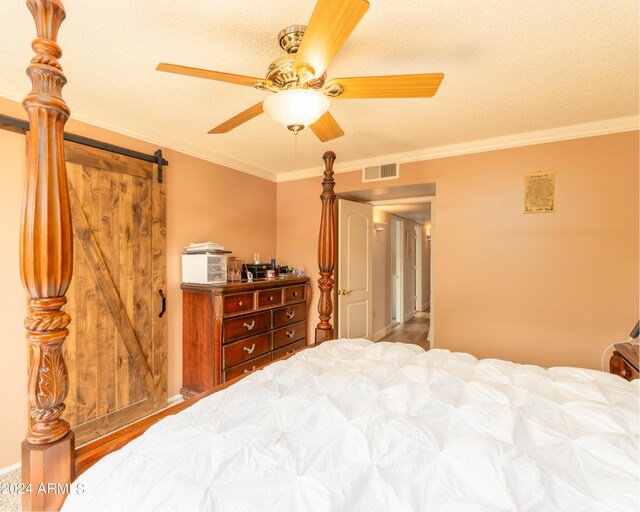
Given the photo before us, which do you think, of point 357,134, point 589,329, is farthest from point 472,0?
point 589,329

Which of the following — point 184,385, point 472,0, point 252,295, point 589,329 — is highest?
point 472,0

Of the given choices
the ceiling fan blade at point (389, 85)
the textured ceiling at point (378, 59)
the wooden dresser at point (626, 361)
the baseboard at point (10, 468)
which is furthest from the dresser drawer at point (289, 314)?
the wooden dresser at point (626, 361)

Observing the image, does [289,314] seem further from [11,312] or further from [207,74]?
[207,74]

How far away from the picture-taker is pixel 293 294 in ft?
11.5

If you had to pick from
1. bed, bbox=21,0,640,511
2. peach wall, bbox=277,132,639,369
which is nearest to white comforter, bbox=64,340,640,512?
bed, bbox=21,0,640,511

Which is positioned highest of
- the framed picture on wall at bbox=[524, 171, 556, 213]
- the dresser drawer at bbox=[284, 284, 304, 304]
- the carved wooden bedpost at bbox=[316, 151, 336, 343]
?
the framed picture on wall at bbox=[524, 171, 556, 213]

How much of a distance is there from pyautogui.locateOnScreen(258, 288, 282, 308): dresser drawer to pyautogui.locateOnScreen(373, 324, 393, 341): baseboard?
2.08m

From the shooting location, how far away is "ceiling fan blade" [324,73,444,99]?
1344mm

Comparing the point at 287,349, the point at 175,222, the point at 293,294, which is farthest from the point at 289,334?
the point at 175,222

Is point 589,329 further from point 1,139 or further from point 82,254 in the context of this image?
point 1,139

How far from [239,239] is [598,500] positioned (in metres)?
3.35

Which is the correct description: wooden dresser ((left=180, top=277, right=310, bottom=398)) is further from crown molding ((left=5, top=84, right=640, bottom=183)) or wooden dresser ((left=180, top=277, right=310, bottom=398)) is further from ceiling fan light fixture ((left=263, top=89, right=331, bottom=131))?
ceiling fan light fixture ((left=263, top=89, right=331, bottom=131))

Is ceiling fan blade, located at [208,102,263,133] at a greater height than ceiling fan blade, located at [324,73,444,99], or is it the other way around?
ceiling fan blade, located at [208,102,263,133]

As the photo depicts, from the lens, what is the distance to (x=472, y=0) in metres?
1.34
